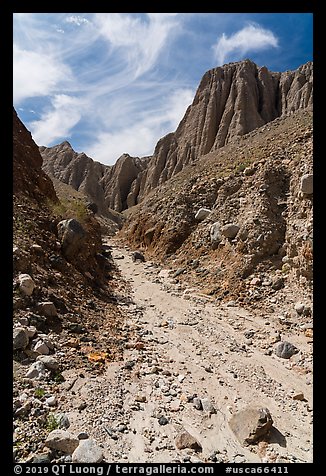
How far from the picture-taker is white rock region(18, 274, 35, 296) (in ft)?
20.8

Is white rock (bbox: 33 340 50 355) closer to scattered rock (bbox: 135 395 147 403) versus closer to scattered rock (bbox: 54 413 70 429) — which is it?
scattered rock (bbox: 54 413 70 429)

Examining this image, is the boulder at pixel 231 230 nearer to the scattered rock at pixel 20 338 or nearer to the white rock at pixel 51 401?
the scattered rock at pixel 20 338

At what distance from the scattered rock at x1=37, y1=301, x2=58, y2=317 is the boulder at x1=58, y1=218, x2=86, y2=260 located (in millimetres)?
3091

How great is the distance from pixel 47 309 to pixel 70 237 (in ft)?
11.9

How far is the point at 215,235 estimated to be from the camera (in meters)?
13.5

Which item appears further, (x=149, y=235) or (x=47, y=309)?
(x=149, y=235)

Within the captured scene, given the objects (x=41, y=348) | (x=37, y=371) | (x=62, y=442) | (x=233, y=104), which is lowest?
(x=62, y=442)

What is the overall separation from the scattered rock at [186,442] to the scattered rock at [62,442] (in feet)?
4.36

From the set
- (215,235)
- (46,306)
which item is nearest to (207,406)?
(46,306)

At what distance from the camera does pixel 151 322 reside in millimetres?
8711

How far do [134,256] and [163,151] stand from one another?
4819 centimetres

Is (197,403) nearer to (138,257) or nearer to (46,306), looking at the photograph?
(46,306)
